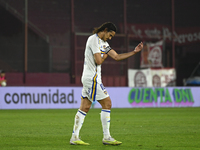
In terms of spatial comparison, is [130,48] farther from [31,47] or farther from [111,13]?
[31,47]

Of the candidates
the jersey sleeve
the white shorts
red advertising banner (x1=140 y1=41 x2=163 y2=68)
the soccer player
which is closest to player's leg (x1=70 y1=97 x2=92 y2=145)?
the soccer player

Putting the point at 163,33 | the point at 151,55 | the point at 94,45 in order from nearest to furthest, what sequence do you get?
the point at 94,45, the point at 151,55, the point at 163,33

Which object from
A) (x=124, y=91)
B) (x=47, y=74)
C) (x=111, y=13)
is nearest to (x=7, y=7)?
(x=47, y=74)

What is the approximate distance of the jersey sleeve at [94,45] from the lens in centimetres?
732

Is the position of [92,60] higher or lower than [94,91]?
higher

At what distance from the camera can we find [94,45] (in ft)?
24.1

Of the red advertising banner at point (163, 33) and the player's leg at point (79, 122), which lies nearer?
the player's leg at point (79, 122)

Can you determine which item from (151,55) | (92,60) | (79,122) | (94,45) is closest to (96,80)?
(92,60)

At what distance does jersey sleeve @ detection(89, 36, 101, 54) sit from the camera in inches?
288

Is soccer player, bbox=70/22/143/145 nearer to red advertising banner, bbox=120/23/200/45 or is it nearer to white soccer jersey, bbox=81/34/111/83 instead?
white soccer jersey, bbox=81/34/111/83

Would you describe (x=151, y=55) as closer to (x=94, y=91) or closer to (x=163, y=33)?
(x=163, y=33)

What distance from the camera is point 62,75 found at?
84.8ft

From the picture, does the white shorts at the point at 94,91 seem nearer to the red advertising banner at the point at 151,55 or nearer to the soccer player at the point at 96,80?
the soccer player at the point at 96,80

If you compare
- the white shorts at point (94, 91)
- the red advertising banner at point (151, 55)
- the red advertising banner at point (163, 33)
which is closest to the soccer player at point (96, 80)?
the white shorts at point (94, 91)
